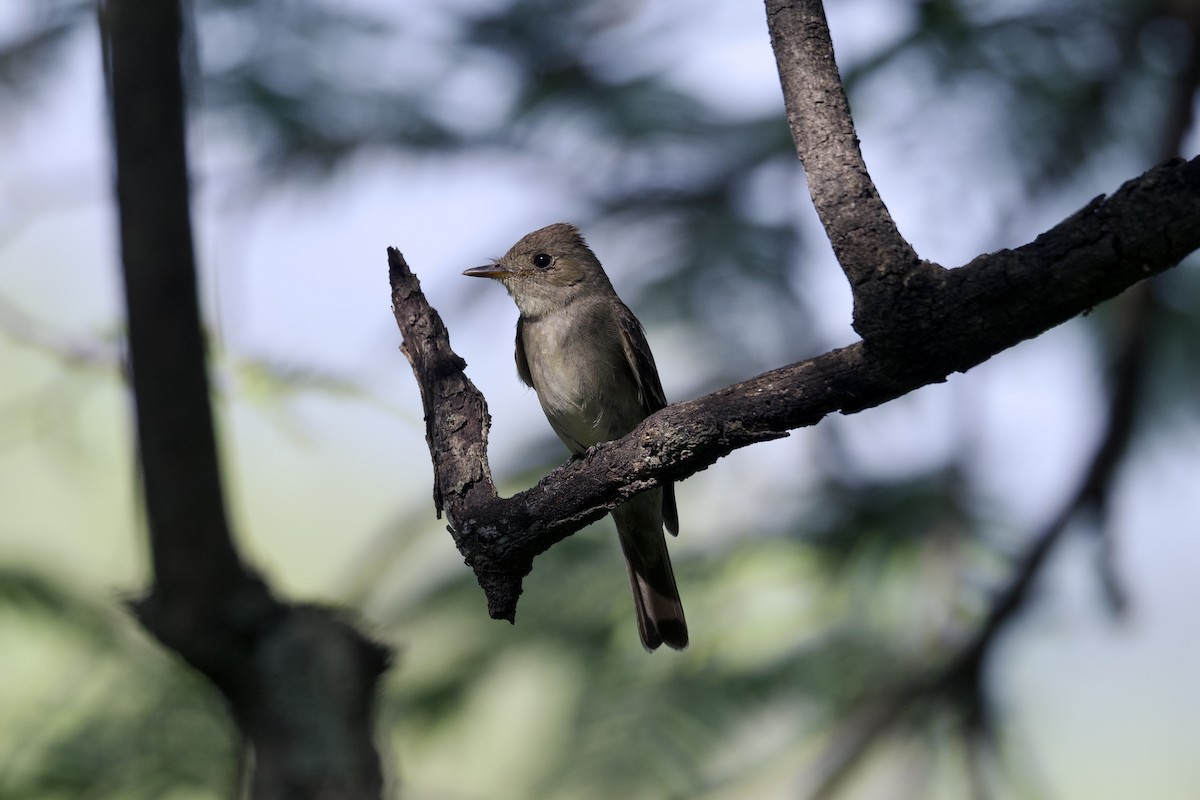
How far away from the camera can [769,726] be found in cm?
460

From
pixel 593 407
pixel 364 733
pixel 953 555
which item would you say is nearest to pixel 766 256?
pixel 593 407

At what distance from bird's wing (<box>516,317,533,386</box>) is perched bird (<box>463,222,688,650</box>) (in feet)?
0.15

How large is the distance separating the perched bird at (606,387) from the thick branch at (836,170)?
8.62 feet

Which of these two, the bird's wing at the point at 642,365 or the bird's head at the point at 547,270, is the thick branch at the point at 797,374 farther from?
the bird's head at the point at 547,270

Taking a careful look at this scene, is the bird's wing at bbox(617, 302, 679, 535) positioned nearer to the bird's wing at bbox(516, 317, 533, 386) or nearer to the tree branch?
the bird's wing at bbox(516, 317, 533, 386)

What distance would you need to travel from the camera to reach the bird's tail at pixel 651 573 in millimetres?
4574

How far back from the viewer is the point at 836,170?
2121 millimetres

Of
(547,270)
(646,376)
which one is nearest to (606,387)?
(646,376)

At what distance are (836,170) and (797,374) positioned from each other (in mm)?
367

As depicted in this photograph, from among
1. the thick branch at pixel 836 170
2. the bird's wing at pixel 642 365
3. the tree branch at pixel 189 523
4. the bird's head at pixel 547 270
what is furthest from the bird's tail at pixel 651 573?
the thick branch at pixel 836 170

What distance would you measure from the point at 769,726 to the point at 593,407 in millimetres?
1407

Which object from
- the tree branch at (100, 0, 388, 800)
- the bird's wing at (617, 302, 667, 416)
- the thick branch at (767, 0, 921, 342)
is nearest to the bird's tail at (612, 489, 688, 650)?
the bird's wing at (617, 302, 667, 416)

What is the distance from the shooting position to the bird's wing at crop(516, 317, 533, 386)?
5.13 m

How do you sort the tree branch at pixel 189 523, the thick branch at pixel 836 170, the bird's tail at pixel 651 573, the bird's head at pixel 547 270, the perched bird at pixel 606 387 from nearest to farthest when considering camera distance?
the thick branch at pixel 836 170
the tree branch at pixel 189 523
the bird's tail at pixel 651 573
the perched bird at pixel 606 387
the bird's head at pixel 547 270
